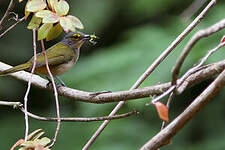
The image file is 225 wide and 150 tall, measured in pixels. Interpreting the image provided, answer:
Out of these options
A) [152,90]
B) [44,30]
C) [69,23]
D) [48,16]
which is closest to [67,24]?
[69,23]

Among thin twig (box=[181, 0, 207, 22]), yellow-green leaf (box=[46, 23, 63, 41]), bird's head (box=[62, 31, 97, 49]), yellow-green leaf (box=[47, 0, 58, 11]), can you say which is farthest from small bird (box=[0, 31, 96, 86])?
yellow-green leaf (box=[47, 0, 58, 11])

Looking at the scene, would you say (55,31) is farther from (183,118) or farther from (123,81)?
(123,81)

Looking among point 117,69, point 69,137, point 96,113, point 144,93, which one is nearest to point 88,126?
point 69,137

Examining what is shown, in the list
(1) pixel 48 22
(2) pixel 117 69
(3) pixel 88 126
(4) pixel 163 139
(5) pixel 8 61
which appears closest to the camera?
(4) pixel 163 139

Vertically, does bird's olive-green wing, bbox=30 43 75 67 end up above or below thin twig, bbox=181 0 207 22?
below

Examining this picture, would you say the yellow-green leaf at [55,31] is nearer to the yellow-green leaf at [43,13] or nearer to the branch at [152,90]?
the yellow-green leaf at [43,13]

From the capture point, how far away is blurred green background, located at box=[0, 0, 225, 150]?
5.13 metres

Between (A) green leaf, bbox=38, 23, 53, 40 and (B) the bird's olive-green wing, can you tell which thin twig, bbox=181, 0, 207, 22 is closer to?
(A) green leaf, bbox=38, 23, 53, 40

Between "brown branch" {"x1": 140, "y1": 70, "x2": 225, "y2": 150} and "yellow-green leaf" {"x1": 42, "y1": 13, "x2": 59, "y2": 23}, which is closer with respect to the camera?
"brown branch" {"x1": 140, "y1": 70, "x2": 225, "y2": 150}

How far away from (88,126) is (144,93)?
157 inches

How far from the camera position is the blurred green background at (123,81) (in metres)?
5.13

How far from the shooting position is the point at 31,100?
7934 millimetres

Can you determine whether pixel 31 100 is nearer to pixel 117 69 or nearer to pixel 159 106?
pixel 117 69

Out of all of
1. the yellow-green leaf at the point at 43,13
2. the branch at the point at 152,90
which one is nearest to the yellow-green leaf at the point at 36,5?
the yellow-green leaf at the point at 43,13
